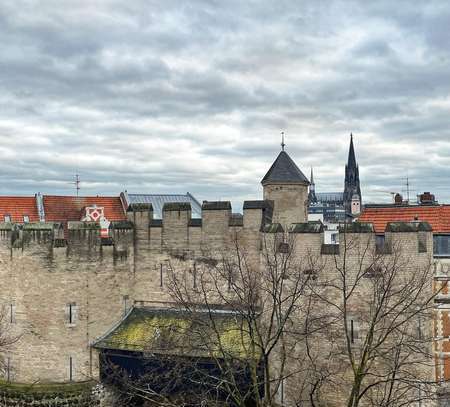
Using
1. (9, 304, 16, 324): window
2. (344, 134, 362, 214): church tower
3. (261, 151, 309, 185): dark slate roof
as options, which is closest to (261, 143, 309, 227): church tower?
(261, 151, 309, 185): dark slate roof

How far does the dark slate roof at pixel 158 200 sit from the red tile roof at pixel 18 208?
953 cm

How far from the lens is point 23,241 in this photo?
2081 centimetres

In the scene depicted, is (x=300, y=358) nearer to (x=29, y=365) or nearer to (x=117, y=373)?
(x=117, y=373)

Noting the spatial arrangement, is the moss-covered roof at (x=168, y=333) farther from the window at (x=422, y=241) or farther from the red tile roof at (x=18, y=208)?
the red tile roof at (x=18, y=208)

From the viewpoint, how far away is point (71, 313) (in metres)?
20.8

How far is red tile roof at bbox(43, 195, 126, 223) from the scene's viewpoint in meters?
52.1

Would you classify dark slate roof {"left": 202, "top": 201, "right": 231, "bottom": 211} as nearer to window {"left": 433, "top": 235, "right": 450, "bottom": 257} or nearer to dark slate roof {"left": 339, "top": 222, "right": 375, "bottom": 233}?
dark slate roof {"left": 339, "top": 222, "right": 375, "bottom": 233}

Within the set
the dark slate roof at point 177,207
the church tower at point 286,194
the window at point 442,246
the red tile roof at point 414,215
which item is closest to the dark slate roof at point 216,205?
the dark slate roof at point 177,207

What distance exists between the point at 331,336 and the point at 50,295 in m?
11.8

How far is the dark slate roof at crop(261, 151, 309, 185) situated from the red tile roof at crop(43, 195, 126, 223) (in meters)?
32.4

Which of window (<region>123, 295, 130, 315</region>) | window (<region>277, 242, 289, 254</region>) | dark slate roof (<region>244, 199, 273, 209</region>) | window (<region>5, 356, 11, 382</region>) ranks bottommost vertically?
window (<region>5, 356, 11, 382</region>)

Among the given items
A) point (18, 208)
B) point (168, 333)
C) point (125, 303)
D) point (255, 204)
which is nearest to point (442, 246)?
point (255, 204)

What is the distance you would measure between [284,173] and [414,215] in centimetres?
1301

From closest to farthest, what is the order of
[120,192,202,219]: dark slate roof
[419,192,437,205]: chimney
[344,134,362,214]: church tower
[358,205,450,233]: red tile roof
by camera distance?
[358,205,450,233]: red tile roof
[419,192,437,205]: chimney
[120,192,202,219]: dark slate roof
[344,134,362,214]: church tower
